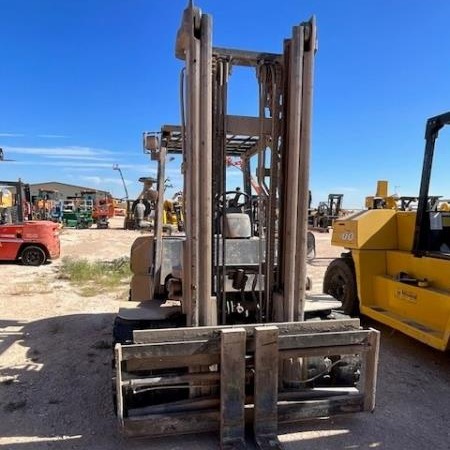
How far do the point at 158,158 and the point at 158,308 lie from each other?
1.48 meters

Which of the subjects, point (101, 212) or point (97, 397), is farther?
point (101, 212)

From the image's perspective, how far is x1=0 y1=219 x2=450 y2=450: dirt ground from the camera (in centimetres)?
Result: 329

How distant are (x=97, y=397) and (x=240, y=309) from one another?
1.52 metres

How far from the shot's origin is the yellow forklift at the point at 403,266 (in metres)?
4.83

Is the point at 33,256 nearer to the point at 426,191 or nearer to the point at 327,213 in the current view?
the point at 426,191

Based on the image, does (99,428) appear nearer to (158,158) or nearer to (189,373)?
(189,373)

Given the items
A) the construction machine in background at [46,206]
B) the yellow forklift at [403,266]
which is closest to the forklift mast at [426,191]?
the yellow forklift at [403,266]

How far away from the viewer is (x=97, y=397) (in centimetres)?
401

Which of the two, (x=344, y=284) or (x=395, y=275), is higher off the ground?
(x=395, y=275)

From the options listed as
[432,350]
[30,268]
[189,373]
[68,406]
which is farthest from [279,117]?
[30,268]

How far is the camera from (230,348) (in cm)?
311

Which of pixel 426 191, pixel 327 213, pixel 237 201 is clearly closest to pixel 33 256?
pixel 237 201

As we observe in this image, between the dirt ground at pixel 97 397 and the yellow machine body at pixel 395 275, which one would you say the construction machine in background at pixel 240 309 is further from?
the yellow machine body at pixel 395 275

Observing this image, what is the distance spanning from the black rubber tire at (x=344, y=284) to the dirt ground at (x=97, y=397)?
54cm
